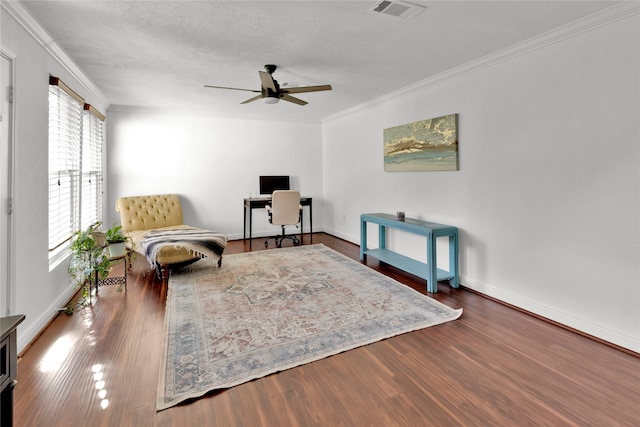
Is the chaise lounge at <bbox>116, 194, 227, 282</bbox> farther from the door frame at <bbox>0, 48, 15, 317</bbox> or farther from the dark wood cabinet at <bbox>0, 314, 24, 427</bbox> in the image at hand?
the dark wood cabinet at <bbox>0, 314, 24, 427</bbox>

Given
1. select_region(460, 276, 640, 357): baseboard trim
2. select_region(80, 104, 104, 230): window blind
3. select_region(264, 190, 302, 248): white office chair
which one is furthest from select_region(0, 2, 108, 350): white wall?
select_region(460, 276, 640, 357): baseboard trim

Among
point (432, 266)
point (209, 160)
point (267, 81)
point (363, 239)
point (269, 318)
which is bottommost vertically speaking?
point (269, 318)

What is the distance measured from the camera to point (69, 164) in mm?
3275

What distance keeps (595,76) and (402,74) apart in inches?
69.1

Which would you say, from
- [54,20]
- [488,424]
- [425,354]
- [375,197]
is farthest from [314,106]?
[488,424]

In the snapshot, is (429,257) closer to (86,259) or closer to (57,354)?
(57,354)

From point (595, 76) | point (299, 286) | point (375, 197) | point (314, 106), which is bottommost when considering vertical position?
point (299, 286)

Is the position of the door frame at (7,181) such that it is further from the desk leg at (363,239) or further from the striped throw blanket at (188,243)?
the desk leg at (363,239)

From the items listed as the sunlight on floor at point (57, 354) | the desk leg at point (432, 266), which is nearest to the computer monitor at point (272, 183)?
the desk leg at point (432, 266)

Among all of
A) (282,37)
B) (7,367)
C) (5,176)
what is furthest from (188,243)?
(7,367)

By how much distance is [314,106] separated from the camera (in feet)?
17.4

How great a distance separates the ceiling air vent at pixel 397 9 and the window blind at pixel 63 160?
2.74 m

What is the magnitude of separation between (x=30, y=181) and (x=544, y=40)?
411 cm

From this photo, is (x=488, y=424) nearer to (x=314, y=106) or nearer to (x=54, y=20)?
(x=54, y=20)
